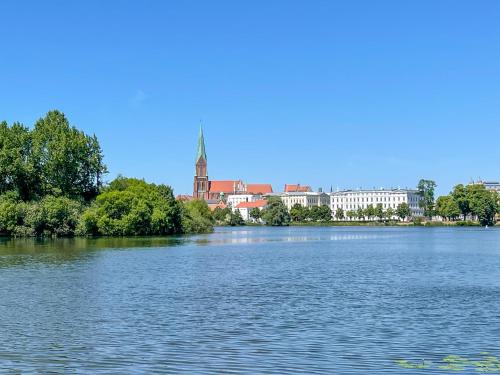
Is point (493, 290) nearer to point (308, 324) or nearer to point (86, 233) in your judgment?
point (308, 324)

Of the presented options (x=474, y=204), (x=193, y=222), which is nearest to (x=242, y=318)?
(x=193, y=222)

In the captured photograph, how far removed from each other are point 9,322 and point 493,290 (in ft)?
63.0

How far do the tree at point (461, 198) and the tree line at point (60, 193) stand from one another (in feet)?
374

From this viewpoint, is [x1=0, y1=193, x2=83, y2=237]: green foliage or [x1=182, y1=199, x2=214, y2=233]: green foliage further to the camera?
[x1=182, y1=199, x2=214, y2=233]: green foliage

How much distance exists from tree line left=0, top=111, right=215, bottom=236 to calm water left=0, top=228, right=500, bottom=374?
4588 cm

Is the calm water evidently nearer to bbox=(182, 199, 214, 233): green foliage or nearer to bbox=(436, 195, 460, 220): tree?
bbox=(182, 199, 214, 233): green foliage

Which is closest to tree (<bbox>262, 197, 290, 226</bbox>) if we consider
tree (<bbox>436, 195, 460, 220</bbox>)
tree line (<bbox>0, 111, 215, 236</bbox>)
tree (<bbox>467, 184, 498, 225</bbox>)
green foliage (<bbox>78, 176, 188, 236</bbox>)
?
tree (<bbox>436, 195, 460, 220</bbox>)

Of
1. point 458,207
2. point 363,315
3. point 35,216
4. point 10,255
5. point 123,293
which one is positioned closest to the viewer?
point 363,315

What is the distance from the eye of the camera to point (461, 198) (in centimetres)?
18812

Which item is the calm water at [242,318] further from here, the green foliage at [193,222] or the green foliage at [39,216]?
the green foliage at [193,222]

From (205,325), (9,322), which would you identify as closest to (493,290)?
(205,325)

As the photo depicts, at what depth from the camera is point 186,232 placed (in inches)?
4154

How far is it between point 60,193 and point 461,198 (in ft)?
419

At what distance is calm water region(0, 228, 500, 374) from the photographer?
53.9 ft
